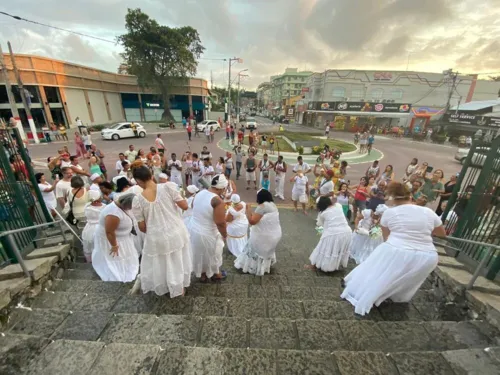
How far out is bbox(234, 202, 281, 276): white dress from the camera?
3.65m

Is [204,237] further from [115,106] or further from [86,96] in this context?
[115,106]

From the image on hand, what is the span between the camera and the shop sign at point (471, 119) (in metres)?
23.3

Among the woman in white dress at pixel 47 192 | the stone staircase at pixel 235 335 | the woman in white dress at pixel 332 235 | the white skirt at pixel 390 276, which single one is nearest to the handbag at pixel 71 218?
the woman in white dress at pixel 47 192

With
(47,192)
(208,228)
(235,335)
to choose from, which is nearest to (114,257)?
(208,228)

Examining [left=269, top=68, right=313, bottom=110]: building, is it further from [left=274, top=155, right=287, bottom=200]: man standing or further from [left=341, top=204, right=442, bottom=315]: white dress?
[left=341, top=204, right=442, bottom=315]: white dress

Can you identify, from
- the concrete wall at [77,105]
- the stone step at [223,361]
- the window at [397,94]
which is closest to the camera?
the stone step at [223,361]

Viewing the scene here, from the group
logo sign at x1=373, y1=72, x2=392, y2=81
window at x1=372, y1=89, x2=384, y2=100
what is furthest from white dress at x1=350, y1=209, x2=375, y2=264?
logo sign at x1=373, y1=72, x2=392, y2=81

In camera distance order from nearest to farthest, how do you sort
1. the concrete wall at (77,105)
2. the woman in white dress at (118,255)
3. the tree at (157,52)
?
the woman in white dress at (118,255) < the concrete wall at (77,105) < the tree at (157,52)

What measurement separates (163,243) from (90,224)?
2.14 metres

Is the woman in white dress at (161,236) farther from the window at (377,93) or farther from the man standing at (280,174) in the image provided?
the window at (377,93)

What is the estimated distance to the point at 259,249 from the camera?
389 centimetres

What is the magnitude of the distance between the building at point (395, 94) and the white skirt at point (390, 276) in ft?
120

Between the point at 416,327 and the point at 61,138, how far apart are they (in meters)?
26.8

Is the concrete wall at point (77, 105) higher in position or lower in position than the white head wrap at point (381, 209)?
higher
